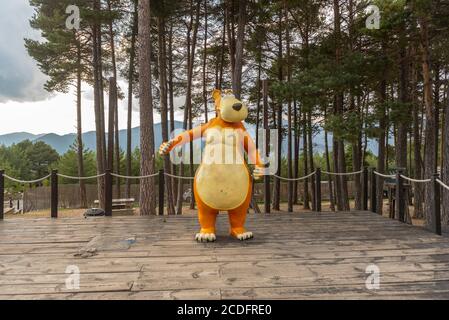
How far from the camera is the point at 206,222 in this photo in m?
4.02

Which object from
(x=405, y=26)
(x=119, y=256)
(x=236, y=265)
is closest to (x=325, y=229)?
(x=236, y=265)

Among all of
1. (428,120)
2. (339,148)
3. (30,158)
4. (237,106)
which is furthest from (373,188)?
(30,158)

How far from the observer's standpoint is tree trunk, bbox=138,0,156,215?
7078 mm

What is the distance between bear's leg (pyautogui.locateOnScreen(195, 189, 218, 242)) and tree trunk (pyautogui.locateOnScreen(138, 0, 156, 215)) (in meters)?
3.35

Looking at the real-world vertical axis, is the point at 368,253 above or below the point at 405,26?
below

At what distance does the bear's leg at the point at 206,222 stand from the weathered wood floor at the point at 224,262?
0.13 m

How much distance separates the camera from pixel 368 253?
11.4ft

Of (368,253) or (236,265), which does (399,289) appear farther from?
(236,265)

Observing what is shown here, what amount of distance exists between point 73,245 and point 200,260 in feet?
5.51

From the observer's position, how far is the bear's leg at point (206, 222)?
3.91m

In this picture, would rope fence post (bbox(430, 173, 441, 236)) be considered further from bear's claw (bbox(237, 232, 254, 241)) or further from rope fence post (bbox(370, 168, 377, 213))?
bear's claw (bbox(237, 232, 254, 241))

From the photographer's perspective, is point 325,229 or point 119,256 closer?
point 119,256

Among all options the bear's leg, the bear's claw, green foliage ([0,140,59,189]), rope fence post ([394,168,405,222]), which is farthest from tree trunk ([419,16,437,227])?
green foliage ([0,140,59,189])
